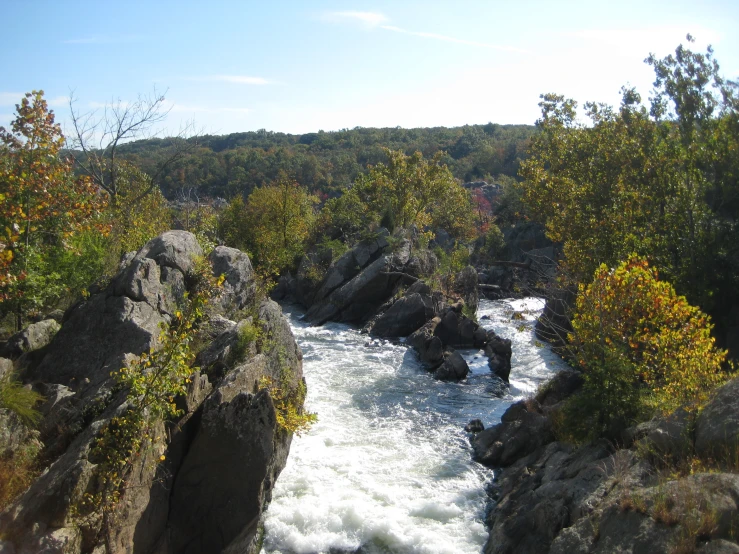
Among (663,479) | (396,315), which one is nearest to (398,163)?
(396,315)

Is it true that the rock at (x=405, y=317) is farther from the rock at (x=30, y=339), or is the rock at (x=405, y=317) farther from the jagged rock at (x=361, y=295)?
the rock at (x=30, y=339)

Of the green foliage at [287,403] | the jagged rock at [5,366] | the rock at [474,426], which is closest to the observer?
the jagged rock at [5,366]

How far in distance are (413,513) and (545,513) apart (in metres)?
Result: 3.14

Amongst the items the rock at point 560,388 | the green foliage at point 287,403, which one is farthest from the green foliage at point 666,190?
the green foliage at point 287,403

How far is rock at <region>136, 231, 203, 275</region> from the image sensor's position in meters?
14.6

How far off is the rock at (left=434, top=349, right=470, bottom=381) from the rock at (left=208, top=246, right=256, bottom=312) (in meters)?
8.91

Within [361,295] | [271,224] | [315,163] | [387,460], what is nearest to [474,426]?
[387,460]

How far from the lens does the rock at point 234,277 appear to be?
16.8 metres

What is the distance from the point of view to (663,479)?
886 cm

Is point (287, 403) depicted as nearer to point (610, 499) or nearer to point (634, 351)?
point (610, 499)

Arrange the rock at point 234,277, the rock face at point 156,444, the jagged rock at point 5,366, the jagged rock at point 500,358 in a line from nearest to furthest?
the rock face at point 156,444 → the jagged rock at point 5,366 → the rock at point 234,277 → the jagged rock at point 500,358

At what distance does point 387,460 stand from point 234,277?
297 inches

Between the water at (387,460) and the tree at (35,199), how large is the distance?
7.43m

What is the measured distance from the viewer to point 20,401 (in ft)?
30.7
